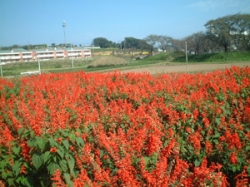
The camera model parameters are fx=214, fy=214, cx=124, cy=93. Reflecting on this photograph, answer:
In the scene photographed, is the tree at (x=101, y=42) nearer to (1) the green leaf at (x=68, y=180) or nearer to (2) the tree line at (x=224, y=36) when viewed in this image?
(2) the tree line at (x=224, y=36)

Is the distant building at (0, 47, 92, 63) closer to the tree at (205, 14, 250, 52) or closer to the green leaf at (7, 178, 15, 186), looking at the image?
the tree at (205, 14, 250, 52)

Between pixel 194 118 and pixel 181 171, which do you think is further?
pixel 194 118

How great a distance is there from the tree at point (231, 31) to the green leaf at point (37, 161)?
185 feet

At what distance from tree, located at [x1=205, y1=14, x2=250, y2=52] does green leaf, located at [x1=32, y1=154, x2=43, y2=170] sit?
56.4 metres

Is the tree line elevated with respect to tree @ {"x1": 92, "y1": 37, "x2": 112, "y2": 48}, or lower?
lower

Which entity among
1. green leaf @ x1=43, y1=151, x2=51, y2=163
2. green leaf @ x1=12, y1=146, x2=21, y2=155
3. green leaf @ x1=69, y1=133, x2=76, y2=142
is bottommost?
green leaf @ x1=12, y1=146, x2=21, y2=155

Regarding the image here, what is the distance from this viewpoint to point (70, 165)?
2609 millimetres

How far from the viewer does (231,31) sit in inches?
2085

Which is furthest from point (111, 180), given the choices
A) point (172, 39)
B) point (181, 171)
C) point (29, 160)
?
point (172, 39)

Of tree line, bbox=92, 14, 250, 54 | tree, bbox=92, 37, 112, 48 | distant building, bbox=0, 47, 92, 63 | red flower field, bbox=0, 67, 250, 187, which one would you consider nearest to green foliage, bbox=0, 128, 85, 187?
red flower field, bbox=0, 67, 250, 187

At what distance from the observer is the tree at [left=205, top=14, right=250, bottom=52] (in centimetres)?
5119

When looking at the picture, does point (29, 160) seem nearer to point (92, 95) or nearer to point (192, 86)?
point (92, 95)

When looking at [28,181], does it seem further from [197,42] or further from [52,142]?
[197,42]

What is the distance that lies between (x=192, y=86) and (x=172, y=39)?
9112 centimetres
